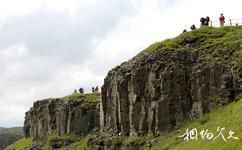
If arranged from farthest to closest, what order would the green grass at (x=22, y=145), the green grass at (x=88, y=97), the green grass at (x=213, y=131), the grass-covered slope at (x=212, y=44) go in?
the green grass at (x=22, y=145)
the green grass at (x=88, y=97)
the grass-covered slope at (x=212, y=44)
the green grass at (x=213, y=131)

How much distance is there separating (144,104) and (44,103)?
7474cm

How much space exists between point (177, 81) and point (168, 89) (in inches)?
61.2

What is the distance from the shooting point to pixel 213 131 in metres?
49.4

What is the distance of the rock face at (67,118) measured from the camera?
105125 millimetres

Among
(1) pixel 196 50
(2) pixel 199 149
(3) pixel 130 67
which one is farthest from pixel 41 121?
(2) pixel 199 149

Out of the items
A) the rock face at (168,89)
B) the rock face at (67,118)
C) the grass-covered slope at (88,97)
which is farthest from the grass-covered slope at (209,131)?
the grass-covered slope at (88,97)

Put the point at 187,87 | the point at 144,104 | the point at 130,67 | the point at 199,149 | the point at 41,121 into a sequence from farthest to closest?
the point at 41,121
the point at 130,67
the point at 144,104
the point at 187,87
the point at 199,149

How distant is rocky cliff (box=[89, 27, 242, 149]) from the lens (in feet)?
190

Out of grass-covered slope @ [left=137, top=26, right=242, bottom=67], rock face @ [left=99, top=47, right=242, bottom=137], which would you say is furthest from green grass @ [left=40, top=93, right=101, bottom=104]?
grass-covered slope @ [left=137, top=26, right=242, bottom=67]

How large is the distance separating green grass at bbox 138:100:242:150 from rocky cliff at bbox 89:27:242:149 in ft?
6.23

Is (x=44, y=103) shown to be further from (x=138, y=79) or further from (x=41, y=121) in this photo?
(x=138, y=79)

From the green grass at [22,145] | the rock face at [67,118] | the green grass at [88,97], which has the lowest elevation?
the green grass at [22,145]

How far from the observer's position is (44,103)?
5413 inches

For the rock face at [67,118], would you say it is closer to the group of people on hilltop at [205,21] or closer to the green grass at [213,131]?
the group of people on hilltop at [205,21]
